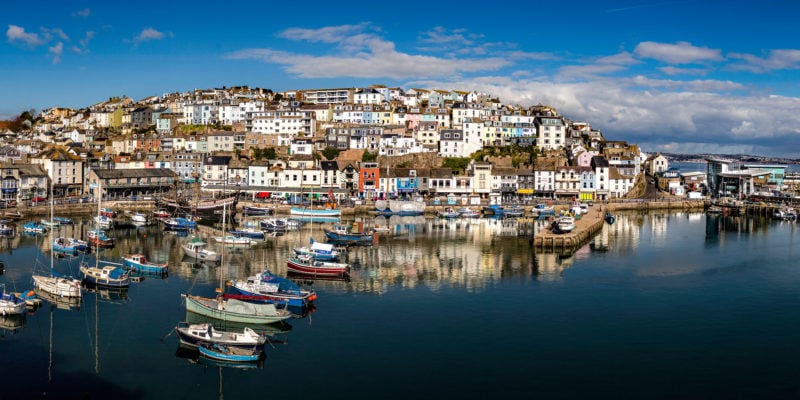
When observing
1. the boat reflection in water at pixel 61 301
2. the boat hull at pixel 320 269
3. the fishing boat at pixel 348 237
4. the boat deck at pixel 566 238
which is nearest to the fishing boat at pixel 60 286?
the boat reflection in water at pixel 61 301

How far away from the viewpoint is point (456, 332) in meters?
20.8

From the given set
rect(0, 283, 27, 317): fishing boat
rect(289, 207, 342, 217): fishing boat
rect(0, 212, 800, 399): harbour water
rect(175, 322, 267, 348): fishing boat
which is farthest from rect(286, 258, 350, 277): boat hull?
rect(289, 207, 342, 217): fishing boat

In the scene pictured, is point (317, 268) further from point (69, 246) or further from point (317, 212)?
point (317, 212)

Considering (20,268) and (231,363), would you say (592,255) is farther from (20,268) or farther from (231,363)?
(20,268)

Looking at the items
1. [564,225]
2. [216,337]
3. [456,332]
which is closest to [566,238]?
[564,225]

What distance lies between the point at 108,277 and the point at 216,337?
10.0m

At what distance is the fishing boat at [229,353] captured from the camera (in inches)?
709

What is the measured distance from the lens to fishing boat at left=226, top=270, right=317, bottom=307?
2350 centimetres

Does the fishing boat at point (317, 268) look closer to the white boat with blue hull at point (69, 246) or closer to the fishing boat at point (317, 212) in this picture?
the white boat with blue hull at point (69, 246)

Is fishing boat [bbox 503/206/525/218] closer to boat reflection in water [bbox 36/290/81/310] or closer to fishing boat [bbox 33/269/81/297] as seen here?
fishing boat [bbox 33/269/81/297]

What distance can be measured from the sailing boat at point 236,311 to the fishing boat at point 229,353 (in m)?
2.90

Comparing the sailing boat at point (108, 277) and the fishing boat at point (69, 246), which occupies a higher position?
the fishing boat at point (69, 246)

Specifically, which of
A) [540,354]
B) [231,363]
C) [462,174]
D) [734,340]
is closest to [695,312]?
[734,340]

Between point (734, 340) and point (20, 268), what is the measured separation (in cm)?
2951
